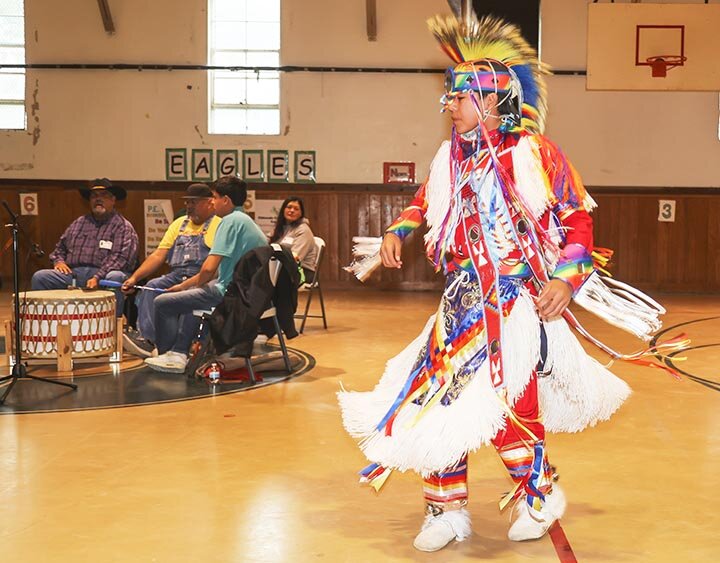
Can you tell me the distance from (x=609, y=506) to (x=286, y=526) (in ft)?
3.44

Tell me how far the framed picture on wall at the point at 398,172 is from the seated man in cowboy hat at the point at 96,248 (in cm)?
489

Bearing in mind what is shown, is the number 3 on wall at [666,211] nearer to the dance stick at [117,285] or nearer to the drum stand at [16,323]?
the dance stick at [117,285]

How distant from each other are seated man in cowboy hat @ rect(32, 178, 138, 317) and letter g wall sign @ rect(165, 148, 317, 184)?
4455 mm

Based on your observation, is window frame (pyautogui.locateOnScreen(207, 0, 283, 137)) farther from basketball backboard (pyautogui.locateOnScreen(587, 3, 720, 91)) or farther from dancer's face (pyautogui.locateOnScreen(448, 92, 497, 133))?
dancer's face (pyautogui.locateOnScreen(448, 92, 497, 133))

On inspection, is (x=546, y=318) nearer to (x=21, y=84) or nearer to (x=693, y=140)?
(x=693, y=140)

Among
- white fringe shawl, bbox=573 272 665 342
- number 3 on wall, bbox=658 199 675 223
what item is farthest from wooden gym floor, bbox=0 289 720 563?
number 3 on wall, bbox=658 199 675 223

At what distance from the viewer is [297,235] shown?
7324 millimetres

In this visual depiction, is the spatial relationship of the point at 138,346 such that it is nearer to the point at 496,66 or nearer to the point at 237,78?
the point at 496,66

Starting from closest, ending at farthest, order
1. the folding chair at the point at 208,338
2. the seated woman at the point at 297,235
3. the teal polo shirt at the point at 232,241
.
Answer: the folding chair at the point at 208,338 → the teal polo shirt at the point at 232,241 → the seated woman at the point at 297,235

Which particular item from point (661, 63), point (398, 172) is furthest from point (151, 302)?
point (661, 63)

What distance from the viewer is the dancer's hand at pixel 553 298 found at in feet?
8.30

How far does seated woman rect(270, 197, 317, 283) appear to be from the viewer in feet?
24.0

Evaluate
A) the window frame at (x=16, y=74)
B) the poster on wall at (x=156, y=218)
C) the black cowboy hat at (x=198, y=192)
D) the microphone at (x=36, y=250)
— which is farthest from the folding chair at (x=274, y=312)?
the window frame at (x=16, y=74)

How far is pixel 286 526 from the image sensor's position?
2883mm
